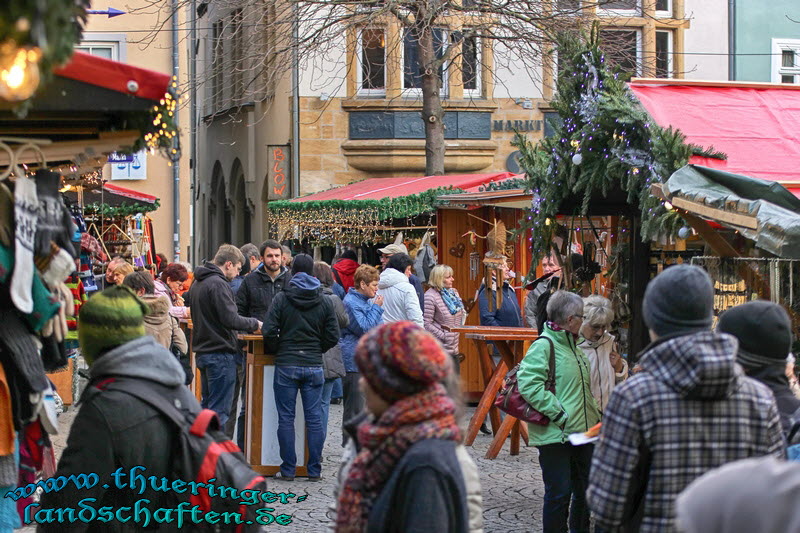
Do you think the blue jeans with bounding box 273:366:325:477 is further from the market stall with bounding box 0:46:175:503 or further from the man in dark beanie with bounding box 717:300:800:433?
the man in dark beanie with bounding box 717:300:800:433

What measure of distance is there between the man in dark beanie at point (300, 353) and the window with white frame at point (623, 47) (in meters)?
12.6

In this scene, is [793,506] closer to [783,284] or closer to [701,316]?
[701,316]

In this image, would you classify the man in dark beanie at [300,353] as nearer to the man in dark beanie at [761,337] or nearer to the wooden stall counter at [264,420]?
the wooden stall counter at [264,420]

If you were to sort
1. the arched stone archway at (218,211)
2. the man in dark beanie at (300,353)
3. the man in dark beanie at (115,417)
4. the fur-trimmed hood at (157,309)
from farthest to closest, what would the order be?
1. the arched stone archway at (218,211)
2. the man in dark beanie at (300,353)
3. the fur-trimmed hood at (157,309)
4. the man in dark beanie at (115,417)

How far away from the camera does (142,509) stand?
4320mm

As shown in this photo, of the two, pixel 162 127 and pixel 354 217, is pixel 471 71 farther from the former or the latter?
pixel 162 127

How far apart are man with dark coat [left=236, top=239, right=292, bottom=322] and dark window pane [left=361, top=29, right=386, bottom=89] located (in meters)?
13.3

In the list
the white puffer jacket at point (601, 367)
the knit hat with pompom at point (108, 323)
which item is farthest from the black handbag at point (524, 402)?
the knit hat with pompom at point (108, 323)

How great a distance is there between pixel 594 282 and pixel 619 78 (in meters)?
1.94

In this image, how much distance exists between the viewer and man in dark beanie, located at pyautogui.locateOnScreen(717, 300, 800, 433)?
4570mm

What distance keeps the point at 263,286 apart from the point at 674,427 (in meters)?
7.26

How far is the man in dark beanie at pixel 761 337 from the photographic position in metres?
4.57

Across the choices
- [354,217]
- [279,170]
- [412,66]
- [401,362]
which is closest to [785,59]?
[412,66]

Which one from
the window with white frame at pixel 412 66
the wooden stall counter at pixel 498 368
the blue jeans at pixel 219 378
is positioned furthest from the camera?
the window with white frame at pixel 412 66
